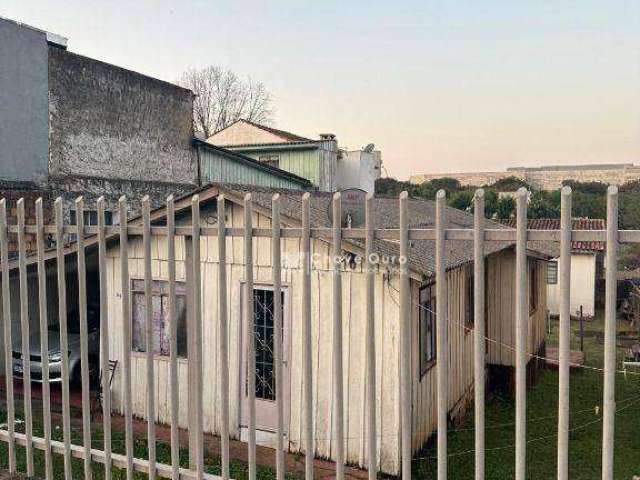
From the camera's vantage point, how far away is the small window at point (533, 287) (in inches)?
453

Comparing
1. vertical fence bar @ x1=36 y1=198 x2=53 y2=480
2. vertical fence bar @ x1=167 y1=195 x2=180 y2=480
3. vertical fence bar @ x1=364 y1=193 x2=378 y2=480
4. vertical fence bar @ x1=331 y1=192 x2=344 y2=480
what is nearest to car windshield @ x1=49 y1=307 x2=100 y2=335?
vertical fence bar @ x1=36 y1=198 x2=53 y2=480

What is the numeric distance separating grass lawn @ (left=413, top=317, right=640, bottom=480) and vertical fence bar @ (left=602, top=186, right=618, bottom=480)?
13.0 ft

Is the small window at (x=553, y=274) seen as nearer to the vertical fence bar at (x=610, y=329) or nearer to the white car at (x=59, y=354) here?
the white car at (x=59, y=354)

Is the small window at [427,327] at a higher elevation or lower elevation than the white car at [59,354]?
higher

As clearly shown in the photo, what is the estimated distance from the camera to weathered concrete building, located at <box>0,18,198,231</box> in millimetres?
11758

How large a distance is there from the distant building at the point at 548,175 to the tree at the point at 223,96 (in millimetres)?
14919

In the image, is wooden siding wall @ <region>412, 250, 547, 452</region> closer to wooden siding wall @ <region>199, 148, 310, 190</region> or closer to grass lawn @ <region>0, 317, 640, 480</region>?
grass lawn @ <region>0, 317, 640, 480</region>

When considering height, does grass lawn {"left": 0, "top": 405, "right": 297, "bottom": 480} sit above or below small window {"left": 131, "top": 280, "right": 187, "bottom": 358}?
below

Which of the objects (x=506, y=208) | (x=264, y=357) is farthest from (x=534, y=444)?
(x=506, y=208)

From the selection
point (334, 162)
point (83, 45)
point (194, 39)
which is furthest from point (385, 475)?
point (83, 45)

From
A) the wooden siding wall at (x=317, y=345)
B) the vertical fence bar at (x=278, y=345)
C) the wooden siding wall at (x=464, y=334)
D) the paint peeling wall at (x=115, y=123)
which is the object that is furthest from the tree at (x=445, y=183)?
the vertical fence bar at (x=278, y=345)

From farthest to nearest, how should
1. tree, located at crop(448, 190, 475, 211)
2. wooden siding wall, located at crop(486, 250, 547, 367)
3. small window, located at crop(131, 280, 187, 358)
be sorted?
tree, located at crop(448, 190, 475, 211) → wooden siding wall, located at crop(486, 250, 547, 367) → small window, located at crop(131, 280, 187, 358)

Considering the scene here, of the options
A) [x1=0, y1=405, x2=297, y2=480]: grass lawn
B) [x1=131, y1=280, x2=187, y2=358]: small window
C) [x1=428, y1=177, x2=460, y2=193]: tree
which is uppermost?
[x1=428, y1=177, x2=460, y2=193]: tree

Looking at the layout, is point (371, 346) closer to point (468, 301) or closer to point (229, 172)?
point (468, 301)
